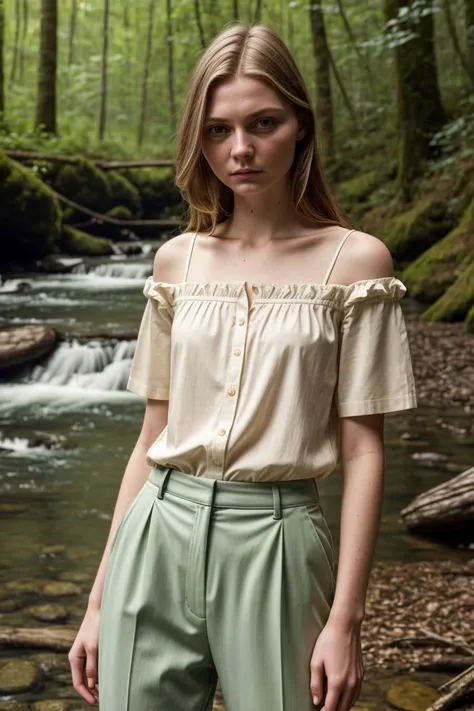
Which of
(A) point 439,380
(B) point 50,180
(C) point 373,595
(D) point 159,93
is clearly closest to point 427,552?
(C) point 373,595

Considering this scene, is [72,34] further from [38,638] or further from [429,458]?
[38,638]

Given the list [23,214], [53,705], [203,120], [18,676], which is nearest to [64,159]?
[23,214]

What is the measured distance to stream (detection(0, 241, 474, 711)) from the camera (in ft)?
16.9

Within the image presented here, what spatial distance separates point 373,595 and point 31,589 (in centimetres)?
183

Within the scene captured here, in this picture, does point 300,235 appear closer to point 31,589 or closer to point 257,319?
point 257,319

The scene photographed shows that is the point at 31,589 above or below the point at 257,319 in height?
below

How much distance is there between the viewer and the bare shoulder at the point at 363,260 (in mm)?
1689

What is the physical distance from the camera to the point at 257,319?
169 cm

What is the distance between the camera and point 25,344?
33.2ft

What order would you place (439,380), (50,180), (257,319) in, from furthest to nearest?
(50,180) < (439,380) < (257,319)

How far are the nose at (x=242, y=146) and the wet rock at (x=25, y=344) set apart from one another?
846 centimetres

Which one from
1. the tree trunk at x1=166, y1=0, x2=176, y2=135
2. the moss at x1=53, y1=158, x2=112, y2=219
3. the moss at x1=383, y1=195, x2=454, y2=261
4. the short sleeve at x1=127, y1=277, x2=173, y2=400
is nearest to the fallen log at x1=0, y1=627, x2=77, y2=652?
the short sleeve at x1=127, y1=277, x2=173, y2=400

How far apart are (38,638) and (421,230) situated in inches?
378

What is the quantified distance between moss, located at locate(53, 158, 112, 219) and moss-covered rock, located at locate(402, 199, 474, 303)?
22.7ft
